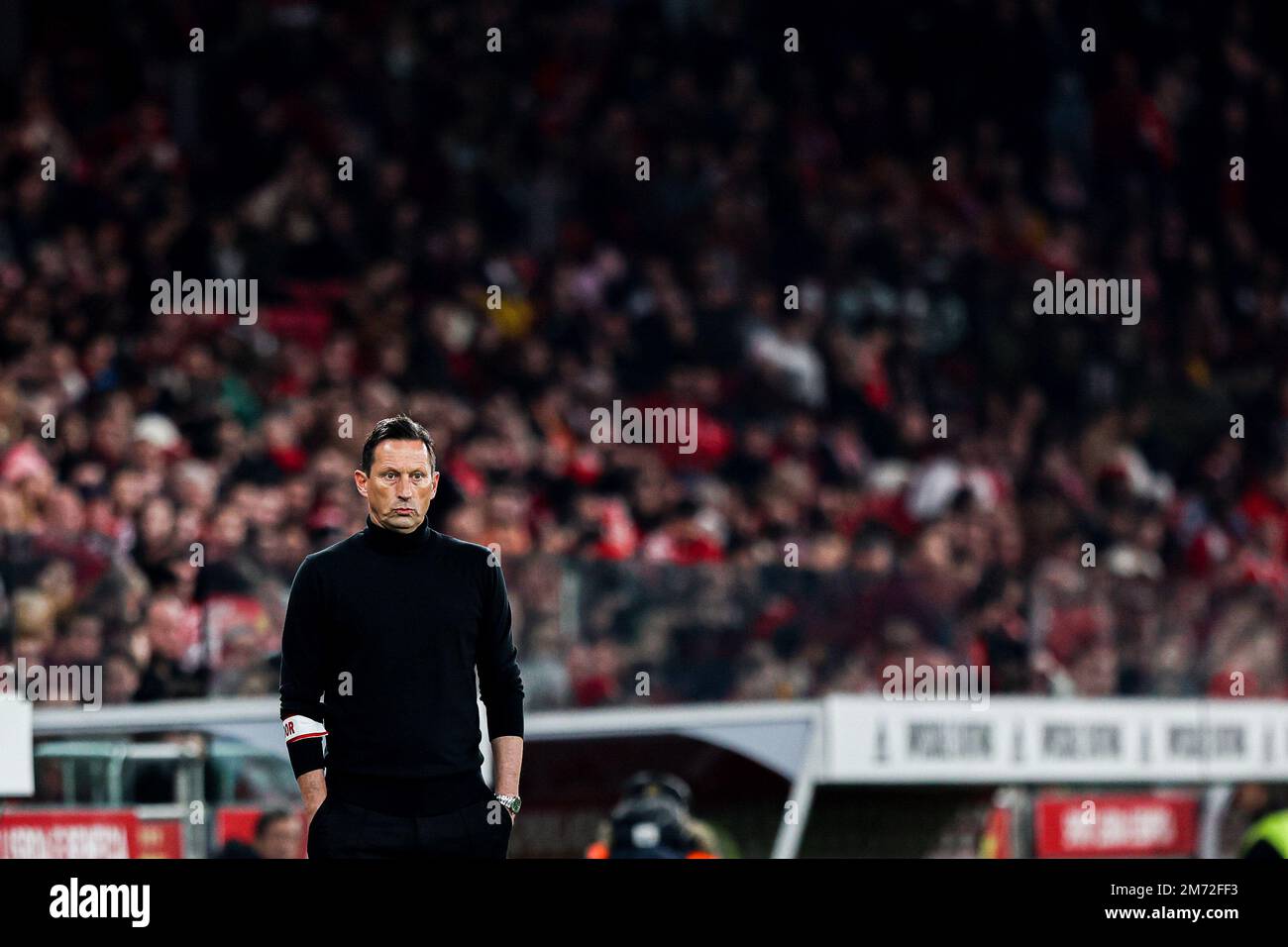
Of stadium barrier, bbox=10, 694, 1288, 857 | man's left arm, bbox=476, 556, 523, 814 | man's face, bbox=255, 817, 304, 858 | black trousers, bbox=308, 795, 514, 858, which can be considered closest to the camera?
black trousers, bbox=308, 795, 514, 858

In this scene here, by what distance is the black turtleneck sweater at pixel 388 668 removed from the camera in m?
5.36

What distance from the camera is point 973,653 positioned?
1101 cm

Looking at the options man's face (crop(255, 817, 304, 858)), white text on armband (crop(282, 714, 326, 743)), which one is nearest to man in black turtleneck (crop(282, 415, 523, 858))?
white text on armband (crop(282, 714, 326, 743))

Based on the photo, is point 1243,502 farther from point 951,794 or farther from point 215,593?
point 215,593

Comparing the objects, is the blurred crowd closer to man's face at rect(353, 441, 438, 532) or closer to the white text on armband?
the white text on armband

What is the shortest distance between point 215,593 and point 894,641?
3423 millimetres

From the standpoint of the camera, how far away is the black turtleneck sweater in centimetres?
536

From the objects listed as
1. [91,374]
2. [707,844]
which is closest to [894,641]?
[707,844]

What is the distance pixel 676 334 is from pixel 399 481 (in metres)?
9.71

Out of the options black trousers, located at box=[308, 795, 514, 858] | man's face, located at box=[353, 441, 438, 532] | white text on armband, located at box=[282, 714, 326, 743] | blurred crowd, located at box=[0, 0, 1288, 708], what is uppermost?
blurred crowd, located at box=[0, 0, 1288, 708]

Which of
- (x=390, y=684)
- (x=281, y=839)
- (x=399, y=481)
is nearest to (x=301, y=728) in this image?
(x=390, y=684)

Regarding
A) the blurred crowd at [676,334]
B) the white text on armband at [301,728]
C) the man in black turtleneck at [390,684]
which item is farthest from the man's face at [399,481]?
the blurred crowd at [676,334]

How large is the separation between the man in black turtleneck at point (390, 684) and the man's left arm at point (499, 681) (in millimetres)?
39

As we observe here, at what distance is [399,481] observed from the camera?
536 centimetres
